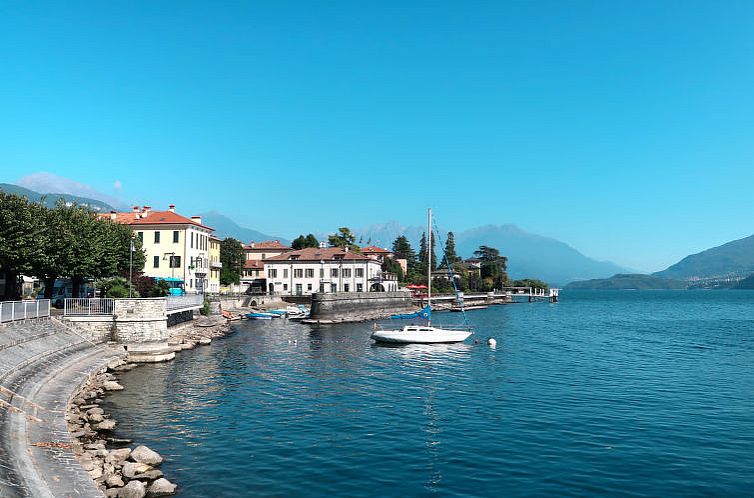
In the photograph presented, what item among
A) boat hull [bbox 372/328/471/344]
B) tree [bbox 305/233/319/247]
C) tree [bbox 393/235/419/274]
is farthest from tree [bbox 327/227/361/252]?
boat hull [bbox 372/328/471/344]

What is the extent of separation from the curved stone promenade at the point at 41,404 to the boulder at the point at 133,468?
1518 millimetres

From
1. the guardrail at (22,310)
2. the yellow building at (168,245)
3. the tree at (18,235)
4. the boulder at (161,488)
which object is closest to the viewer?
the boulder at (161,488)

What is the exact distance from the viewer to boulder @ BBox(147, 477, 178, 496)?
17.7 m

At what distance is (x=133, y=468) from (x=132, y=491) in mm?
2238

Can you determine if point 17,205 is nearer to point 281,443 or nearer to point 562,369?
point 281,443

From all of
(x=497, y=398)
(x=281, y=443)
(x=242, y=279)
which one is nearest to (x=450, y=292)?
(x=242, y=279)

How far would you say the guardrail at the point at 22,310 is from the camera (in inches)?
1315

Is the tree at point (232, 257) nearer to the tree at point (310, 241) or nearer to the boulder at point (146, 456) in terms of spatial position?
the tree at point (310, 241)

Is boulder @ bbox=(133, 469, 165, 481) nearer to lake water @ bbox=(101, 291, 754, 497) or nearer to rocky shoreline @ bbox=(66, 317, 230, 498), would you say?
rocky shoreline @ bbox=(66, 317, 230, 498)

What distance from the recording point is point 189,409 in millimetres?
29203

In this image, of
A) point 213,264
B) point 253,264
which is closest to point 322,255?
point 213,264

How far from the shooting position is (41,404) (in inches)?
984

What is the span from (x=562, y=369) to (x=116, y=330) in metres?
36.3

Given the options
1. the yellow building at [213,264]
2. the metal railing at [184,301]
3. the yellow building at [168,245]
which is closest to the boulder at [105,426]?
the metal railing at [184,301]
